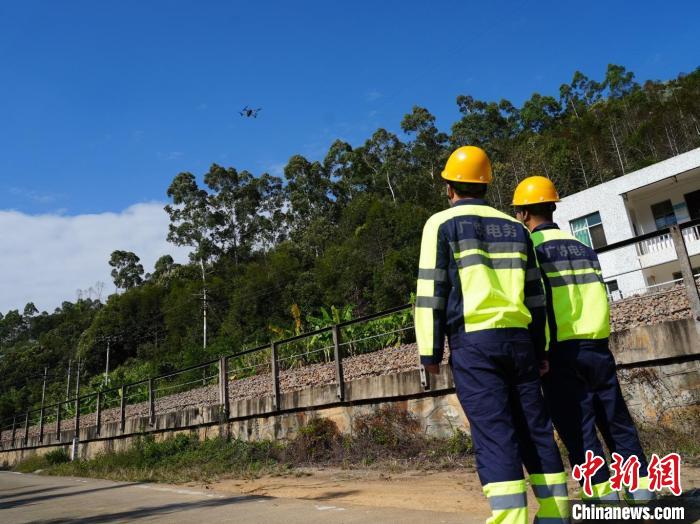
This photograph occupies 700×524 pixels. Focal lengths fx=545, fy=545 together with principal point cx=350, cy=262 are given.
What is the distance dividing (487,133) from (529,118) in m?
5.95

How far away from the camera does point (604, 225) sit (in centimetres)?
2486

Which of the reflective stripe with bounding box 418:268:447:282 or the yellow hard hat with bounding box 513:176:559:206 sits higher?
the yellow hard hat with bounding box 513:176:559:206

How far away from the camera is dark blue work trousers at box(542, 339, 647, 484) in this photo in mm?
2943

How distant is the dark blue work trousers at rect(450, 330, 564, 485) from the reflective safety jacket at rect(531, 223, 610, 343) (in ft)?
2.43

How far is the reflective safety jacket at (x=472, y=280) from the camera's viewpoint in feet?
7.91

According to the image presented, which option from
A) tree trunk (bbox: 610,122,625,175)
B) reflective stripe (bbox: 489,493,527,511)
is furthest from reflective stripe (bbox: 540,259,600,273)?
tree trunk (bbox: 610,122,625,175)

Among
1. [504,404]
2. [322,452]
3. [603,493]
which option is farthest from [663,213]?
[504,404]

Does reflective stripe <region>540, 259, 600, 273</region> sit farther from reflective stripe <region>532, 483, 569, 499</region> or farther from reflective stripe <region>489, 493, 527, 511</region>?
reflective stripe <region>489, 493, 527, 511</region>

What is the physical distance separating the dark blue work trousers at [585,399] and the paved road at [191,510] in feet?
2.66

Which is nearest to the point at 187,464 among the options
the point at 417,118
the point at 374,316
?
the point at 374,316

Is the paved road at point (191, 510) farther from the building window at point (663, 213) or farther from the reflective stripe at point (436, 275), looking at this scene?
the building window at point (663, 213)

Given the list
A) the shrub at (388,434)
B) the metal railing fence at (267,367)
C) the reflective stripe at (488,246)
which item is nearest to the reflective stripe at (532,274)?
the reflective stripe at (488,246)

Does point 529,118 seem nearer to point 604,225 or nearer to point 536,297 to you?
point 604,225

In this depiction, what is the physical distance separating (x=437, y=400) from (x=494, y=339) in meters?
4.69
